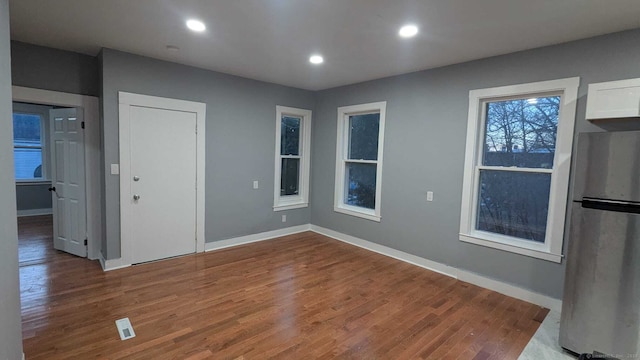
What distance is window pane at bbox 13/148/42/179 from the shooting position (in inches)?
260

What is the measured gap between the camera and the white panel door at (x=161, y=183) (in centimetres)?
382

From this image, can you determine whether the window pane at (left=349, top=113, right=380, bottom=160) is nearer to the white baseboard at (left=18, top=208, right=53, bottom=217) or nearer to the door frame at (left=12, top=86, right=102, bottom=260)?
the door frame at (left=12, top=86, right=102, bottom=260)

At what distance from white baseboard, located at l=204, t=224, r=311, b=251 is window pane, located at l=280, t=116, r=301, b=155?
140 cm

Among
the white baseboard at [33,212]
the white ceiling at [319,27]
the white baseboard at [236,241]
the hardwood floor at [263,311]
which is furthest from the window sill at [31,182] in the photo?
the white ceiling at [319,27]

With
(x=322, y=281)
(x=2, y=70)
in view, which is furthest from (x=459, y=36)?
(x=2, y=70)

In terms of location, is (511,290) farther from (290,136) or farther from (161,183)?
(161,183)

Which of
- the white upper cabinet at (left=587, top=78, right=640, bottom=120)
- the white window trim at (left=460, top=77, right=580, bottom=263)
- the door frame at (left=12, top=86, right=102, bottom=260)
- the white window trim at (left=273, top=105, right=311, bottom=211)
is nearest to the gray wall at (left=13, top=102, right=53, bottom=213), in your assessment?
the door frame at (left=12, top=86, right=102, bottom=260)

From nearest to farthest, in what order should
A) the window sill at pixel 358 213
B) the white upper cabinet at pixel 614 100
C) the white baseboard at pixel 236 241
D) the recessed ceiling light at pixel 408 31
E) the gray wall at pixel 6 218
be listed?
the gray wall at pixel 6 218
the white upper cabinet at pixel 614 100
the recessed ceiling light at pixel 408 31
the white baseboard at pixel 236 241
the window sill at pixel 358 213

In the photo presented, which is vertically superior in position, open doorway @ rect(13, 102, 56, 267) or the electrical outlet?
open doorway @ rect(13, 102, 56, 267)

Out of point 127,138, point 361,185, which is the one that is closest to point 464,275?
point 361,185

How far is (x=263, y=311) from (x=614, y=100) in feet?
11.5

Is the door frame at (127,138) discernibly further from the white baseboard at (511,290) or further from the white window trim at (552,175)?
the white baseboard at (511,290)

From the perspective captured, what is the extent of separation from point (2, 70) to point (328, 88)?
4.33m

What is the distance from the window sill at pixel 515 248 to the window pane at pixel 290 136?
10.4 feet
